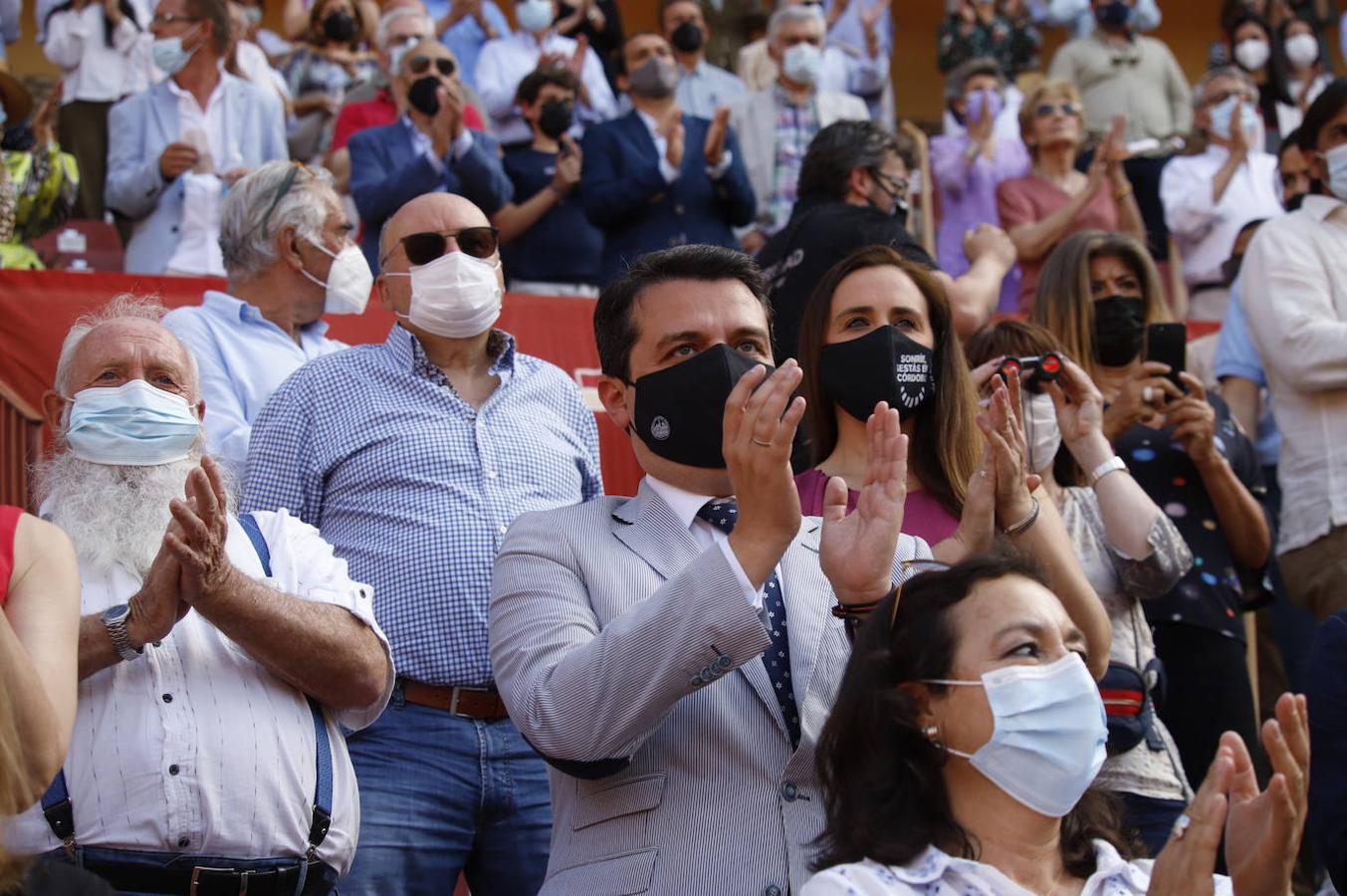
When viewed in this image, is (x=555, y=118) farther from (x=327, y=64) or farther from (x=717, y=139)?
(x=327, y=64)

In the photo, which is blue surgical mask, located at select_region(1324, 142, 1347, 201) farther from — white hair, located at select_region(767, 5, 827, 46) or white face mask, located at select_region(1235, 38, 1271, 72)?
white face mask, located at select_region(1235, 38, 1271, 72)

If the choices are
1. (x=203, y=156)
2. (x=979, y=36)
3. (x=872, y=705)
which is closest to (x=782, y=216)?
(x=203, y=156)

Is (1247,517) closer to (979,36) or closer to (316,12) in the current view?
(316,12)

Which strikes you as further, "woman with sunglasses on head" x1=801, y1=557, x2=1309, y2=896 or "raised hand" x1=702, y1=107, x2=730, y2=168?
"raised hand" x1=702, y1=107, x2=730, y2=168

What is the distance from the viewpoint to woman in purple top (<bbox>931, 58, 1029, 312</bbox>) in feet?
33.6

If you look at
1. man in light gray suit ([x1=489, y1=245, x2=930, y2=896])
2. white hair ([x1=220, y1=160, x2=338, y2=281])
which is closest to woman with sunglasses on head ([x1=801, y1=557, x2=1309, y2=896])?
man in light gray suit ([x1=489, y1=245, x2=930, y2=896])

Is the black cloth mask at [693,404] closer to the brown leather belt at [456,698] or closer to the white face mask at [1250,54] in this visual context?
the brown leather belt at [456,698]

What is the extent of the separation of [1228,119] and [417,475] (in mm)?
7803

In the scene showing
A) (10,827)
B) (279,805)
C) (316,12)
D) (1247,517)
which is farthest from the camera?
(316,12)

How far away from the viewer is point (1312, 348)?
19.9ft

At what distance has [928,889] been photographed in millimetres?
2984

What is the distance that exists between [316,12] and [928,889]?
890cm

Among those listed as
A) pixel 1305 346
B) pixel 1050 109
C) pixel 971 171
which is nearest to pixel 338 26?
pixel 971 171

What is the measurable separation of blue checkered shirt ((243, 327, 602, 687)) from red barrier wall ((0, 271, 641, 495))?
1664 mm
